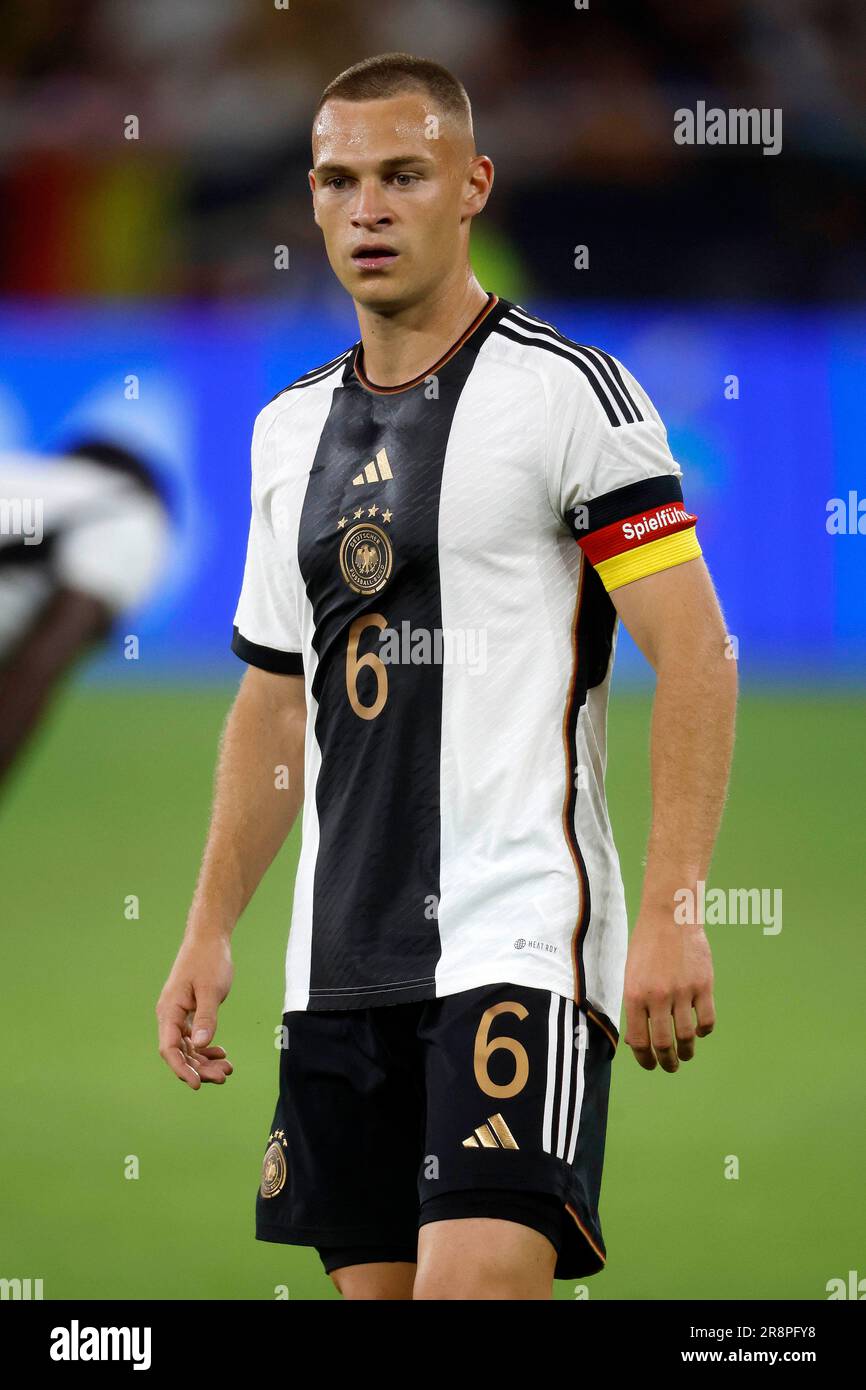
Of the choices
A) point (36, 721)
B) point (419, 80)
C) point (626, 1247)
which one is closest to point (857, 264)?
point (36, 721)

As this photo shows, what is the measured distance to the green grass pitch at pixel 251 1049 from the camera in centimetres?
427

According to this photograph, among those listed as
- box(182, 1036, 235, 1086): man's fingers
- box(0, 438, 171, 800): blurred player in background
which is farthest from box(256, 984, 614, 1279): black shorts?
box(0, 438, 171, 800): blurred player in background

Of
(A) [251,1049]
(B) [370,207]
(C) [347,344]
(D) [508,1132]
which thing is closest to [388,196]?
(B) [370,207]

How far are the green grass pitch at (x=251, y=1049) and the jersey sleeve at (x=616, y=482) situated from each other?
212 centimetres

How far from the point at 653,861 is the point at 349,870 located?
412mm

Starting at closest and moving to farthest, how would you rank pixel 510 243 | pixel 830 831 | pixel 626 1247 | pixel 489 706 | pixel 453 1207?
1. pixel 453 1207
2. pixel 489 706
3. pixel 626 1247
4. pixel 830 831
5. pixel 510 243

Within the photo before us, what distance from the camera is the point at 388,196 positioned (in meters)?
2.58

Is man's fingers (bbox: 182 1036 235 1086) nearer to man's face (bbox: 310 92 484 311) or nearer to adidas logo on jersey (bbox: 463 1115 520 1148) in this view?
adidas logo on jersey (bbox: 463 1115 520 1148)

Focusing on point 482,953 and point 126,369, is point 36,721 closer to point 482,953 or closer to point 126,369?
point 126,369

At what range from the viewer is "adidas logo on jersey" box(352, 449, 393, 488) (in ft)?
8.46

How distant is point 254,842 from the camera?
281cm

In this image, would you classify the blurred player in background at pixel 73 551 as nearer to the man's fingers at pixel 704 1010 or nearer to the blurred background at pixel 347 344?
the blurred background at pixel 347 344

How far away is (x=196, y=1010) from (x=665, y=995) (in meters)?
0.74

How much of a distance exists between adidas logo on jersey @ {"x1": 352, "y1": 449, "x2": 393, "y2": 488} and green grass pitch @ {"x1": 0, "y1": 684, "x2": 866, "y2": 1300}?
208 cm
